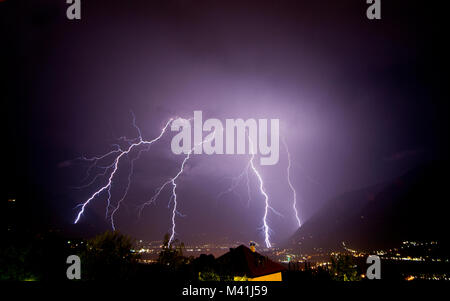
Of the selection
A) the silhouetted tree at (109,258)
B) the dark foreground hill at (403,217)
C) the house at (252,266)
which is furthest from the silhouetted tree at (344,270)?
the dark foreground hill at (403,217)

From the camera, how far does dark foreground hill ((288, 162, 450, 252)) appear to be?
9381 cm

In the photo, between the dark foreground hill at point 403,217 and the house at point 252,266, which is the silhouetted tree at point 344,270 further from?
the dark foreground hill at point 403,217

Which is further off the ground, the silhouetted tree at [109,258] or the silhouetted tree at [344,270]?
the silhouetted tree at [109,258]

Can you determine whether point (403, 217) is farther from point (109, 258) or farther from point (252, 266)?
point (109, 258)

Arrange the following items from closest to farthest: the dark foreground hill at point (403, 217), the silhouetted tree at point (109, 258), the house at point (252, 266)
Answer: the silhouetted tree at point (109, 258) → the house at point (252, 266) → the dark foreground hill at point (403, 217)

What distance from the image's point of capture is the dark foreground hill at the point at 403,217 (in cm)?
9381

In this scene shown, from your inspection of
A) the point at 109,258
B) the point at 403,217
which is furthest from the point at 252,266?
the point at 403,217

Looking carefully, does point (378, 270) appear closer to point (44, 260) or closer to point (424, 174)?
point (44, 260)

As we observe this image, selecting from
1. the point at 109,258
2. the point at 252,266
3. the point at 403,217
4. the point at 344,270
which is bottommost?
the point at 403,217

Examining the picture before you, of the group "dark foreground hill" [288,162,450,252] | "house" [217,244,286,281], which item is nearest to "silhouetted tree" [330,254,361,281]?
"house" [217,244,286,281]

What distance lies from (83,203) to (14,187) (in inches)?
2157

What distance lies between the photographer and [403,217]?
4200 inches

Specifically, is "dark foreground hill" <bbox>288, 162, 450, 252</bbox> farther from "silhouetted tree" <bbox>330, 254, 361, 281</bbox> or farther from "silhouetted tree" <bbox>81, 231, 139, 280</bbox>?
"silhouetted tree" <bbox>81, 231, 139, 280</bbox>
